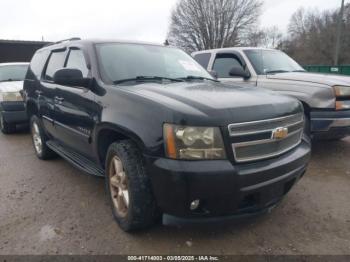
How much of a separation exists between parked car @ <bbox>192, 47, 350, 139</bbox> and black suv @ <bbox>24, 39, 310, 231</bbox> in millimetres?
1676

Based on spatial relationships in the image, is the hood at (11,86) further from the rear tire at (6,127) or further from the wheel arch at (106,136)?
the wheel arch at (106,136)

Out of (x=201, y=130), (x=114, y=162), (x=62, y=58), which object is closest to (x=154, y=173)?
(x=201, y=130)

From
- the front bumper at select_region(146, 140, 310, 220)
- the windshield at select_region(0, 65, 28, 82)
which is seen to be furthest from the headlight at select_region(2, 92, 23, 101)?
the front bumper at select_region(146, 140, 310, 220)

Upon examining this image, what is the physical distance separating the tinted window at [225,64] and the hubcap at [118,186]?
12.9ft

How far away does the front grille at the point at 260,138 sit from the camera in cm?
230

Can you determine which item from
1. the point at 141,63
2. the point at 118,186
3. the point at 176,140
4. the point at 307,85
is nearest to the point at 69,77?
→ the point at 141,63

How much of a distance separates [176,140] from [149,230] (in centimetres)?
104

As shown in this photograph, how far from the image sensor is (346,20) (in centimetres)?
3762

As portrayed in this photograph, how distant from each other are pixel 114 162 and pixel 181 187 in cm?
94

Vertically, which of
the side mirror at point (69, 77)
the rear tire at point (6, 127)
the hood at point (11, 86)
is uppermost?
the side mirror at point (69, 77)

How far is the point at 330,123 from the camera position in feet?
14.5

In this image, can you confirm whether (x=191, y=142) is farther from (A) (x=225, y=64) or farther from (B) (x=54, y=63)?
(A) (x=225, y=64)

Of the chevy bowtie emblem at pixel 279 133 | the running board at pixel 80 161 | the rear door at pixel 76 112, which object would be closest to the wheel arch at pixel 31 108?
the running board at pixel 80 161

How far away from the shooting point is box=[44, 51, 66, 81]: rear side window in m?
4.09
